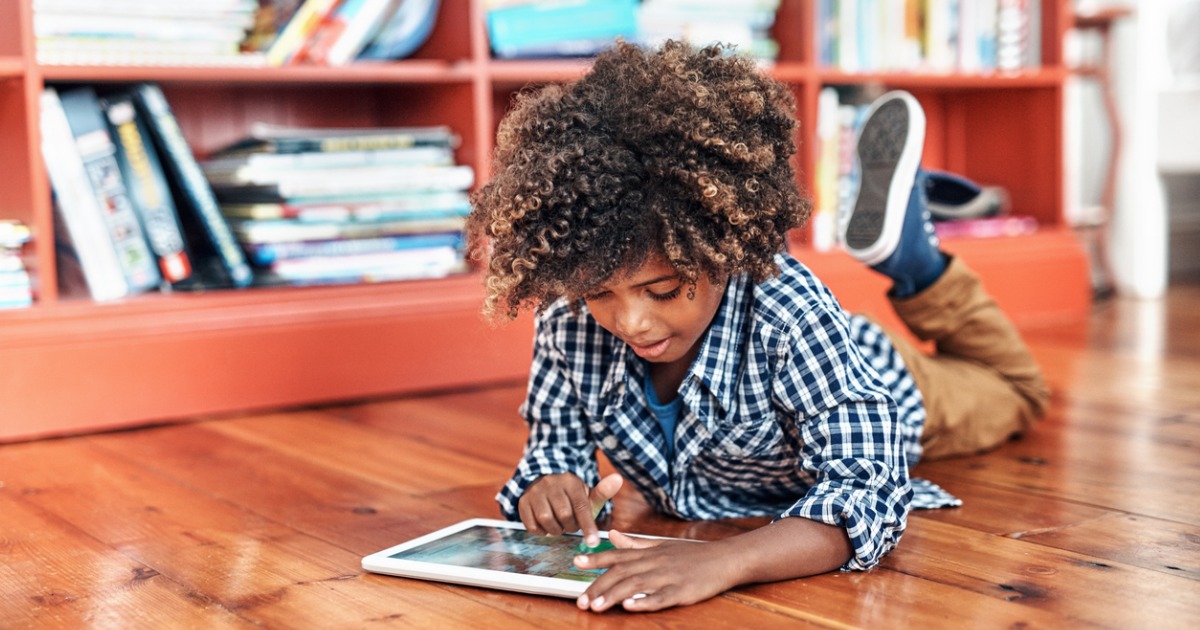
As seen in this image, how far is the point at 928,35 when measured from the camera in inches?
101

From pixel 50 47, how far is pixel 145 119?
6.3 inches

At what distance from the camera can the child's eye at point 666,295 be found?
3.48 ft

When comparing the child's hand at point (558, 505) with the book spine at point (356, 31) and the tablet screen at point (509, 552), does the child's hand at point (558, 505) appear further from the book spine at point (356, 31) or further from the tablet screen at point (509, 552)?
the book spine at point (356, 31)

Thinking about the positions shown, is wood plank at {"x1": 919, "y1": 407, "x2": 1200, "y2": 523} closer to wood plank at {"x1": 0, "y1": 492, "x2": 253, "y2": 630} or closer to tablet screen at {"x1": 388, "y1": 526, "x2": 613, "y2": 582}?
tablet screen at {"x1": 388, "y1": 526, "x2": 613, "y2": 582}

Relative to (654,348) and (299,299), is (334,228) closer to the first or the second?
(299,299)

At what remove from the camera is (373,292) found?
1.99 meters

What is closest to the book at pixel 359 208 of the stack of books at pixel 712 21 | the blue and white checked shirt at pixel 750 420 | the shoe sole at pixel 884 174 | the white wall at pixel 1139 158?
the stack of books at pixel 712 21

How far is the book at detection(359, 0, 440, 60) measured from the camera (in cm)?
205

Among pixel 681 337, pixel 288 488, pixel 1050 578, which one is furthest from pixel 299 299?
pixel 1050 578

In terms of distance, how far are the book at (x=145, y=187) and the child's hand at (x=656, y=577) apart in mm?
1133

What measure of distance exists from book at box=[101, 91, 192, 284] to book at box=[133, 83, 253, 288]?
0.02 meters

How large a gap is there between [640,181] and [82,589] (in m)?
0.56

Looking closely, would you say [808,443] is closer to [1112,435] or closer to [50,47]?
[1112,435]

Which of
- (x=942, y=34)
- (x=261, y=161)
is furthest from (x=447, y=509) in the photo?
(x=942, y=34)
